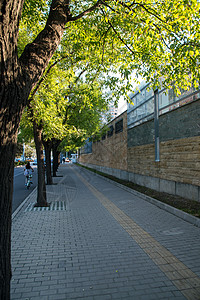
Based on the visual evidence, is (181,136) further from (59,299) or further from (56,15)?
(59,299)

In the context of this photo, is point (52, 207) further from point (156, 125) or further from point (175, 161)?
point (156, 125)

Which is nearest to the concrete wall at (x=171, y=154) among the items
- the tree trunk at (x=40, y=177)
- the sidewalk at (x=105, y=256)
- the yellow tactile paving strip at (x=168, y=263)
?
the sidewalk at (x=105, y=256)

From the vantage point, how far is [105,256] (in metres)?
4.29

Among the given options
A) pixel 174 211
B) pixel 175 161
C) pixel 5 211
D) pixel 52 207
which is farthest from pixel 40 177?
pixel 5 211

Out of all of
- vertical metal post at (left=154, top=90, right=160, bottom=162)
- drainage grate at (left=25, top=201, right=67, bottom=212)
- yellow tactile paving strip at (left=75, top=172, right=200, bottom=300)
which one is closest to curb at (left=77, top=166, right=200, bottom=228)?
yellow tactile paving strip at (left=75, top=172, right=200, bottom=300)

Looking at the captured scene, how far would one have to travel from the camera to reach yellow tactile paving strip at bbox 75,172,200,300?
3.20 meters

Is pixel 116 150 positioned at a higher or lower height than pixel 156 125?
lower

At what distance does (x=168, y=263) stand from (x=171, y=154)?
6.25 meters

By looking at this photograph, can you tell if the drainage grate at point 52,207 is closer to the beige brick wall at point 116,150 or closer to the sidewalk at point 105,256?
the sidewalk at point 105,256

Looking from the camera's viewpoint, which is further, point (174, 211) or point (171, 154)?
point (171, 154)

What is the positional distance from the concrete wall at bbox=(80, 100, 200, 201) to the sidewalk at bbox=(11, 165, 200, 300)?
1.91 meters

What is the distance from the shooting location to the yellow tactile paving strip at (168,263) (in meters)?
3.20

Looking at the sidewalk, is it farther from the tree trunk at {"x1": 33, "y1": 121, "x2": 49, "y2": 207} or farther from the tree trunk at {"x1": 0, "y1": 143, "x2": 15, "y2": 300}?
the tree trunk at {"x1": 33, "y1": 121, "x2": 49, "y2": 207}

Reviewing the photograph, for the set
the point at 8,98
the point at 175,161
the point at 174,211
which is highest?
the point at 8,98
